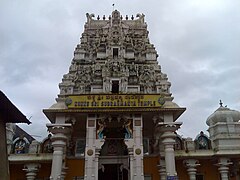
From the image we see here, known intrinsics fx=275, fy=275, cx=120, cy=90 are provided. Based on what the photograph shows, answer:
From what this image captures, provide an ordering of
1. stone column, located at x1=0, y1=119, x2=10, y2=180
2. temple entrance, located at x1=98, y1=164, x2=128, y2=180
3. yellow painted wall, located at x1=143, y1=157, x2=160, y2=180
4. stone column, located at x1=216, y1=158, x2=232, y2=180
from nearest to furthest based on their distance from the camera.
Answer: stone column, located at x1=0, y1=119, x2=10, y2=180
stone column, located at x1=216, y1=158, x2=232, y2=180
yellow painted wall, located at x1=143, y1=157, x2=160, y2=180
temple entrance, located at x1=98, y1=164, x2=128, y2=180

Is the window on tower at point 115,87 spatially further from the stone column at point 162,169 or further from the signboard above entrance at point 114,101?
the stone column at point 162,169

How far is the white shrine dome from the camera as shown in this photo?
23.9 metres

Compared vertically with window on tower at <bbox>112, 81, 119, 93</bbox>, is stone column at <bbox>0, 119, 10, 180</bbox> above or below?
below

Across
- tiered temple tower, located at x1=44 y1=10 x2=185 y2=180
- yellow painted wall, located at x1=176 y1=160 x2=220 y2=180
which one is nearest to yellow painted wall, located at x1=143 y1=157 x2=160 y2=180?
tiered temple tower, located at x1=44 y1=10 x2=185 y2=180

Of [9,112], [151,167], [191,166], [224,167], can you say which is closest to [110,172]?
[151,167]

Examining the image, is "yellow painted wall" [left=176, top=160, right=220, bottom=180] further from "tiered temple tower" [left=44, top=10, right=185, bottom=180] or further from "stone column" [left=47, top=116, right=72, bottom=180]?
"stone column" [left=47, top=116, right=72, bottom=180]

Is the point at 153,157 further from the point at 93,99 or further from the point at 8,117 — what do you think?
the point at 8,117

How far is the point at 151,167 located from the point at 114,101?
22.6 feet

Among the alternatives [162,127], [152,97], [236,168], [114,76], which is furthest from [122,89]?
[236,168]

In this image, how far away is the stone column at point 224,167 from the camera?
72.5 ft

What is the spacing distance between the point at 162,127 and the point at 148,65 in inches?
269

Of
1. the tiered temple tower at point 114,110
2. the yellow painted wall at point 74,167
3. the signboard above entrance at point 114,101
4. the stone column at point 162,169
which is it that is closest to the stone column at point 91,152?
the tiered temple tower at point 114,110

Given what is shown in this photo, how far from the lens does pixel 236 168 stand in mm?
23391

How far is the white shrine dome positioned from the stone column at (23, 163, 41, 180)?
15.5 meters
